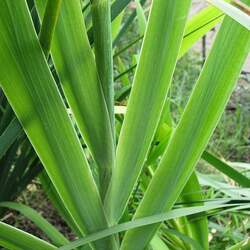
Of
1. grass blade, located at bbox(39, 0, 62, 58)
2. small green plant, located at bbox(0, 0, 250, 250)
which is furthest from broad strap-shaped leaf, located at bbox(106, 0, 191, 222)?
grass blade, located at bbox(39, 0, 62, 58)

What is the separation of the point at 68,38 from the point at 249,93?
1.52 m

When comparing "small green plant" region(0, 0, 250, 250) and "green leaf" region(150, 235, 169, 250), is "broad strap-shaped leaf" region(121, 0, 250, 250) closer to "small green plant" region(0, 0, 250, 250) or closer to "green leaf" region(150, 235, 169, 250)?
"small green plant" region(0, 0, 250, 250)

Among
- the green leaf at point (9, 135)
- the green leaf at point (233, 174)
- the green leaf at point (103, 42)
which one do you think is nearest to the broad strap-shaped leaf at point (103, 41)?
the green leaf at point (103, 42)

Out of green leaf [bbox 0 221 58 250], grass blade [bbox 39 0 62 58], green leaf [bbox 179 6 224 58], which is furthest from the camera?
green leaf [bbox 179 6 224 58]

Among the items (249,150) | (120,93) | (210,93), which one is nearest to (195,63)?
(249,150)

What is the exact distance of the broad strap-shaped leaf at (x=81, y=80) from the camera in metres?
0.50

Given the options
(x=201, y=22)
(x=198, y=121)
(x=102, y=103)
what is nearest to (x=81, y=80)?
(x=102, y=103)

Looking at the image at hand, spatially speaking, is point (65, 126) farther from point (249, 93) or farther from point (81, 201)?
point (249, 93)

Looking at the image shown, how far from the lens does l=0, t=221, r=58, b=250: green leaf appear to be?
56cm

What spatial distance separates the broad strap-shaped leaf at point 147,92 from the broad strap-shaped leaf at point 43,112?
1.3 inches

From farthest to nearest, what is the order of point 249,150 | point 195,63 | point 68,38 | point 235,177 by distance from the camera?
point 195,63 < point 249,150 < point 235,177 < point 68,38

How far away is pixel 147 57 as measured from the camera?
53 cm

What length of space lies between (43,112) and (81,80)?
0.19ft

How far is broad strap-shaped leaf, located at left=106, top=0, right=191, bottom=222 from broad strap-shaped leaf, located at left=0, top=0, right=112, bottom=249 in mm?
34
